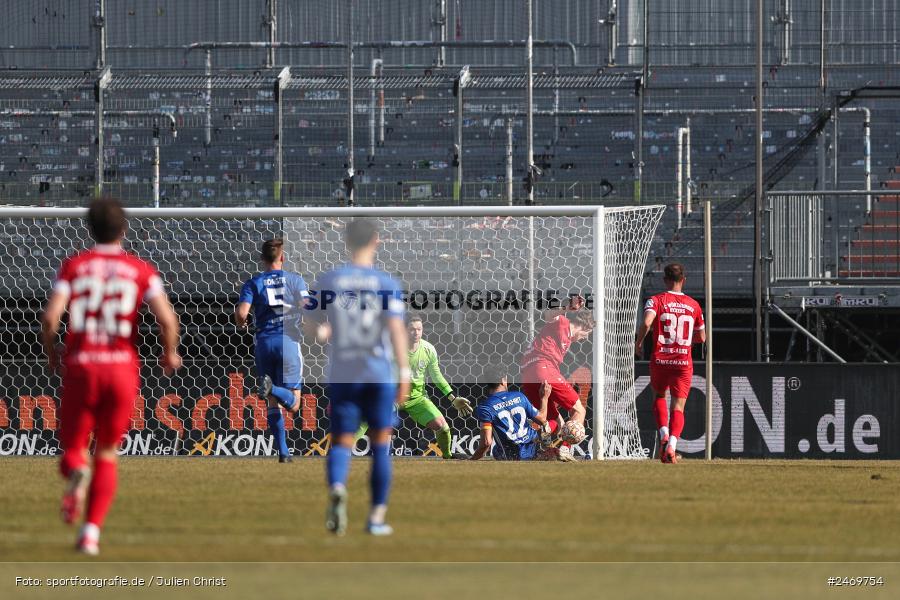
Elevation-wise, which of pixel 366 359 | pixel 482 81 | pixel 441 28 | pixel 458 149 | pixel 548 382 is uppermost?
pixel 441 28

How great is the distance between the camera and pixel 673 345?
15508 mm

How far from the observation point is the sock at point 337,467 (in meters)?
8.08

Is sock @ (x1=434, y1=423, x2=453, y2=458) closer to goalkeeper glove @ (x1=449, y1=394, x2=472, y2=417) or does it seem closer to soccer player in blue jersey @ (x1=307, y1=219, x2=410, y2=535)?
goalkeeper glove @ (x1=449, y1=394, x2=472, y2=417)

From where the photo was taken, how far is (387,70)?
26.9 metres

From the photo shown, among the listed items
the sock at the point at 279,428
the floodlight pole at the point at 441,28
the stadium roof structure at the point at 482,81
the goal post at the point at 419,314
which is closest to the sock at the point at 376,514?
the sock at the point at 279,428

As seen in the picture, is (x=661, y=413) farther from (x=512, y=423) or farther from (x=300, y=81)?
(x=300, y=81)

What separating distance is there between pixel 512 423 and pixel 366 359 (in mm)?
7886

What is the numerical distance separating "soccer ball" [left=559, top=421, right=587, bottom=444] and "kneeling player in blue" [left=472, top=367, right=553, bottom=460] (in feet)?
0.72

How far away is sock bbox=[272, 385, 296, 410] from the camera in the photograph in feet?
47.4

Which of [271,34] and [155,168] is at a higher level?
[271,34]

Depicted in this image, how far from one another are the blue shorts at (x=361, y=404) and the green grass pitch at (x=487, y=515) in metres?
0.58

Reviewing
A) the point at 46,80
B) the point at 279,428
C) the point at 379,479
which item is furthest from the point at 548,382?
the point at 46,80

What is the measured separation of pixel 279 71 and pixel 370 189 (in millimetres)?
3785

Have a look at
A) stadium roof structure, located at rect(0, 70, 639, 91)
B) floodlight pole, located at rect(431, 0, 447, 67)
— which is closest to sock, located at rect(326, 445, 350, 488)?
stadium roof structure, located at rect(0, 70, 639, 91)
